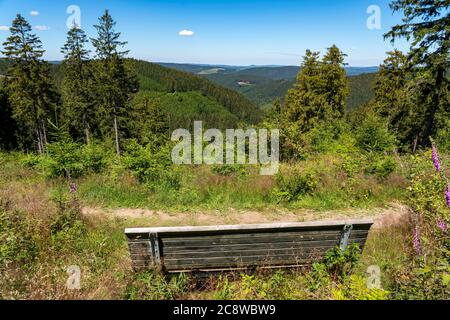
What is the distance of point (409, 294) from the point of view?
130 inches

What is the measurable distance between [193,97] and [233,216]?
16112cm

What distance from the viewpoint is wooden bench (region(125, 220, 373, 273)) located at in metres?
4.04

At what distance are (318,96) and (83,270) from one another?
27946 mm

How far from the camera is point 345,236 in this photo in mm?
4301

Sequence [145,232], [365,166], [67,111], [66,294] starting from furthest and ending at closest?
1. [67,111]
2. [365,166]
3. [145,232]
4. [66,294]

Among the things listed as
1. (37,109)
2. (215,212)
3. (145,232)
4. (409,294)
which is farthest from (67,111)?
(409,294)

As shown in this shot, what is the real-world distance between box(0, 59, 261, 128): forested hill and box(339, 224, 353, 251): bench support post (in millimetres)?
135211

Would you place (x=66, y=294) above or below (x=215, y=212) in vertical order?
above

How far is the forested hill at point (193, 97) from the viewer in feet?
489

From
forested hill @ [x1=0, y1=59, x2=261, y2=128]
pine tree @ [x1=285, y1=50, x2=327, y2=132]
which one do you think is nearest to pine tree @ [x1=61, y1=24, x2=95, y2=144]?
pine tree @ [x1=285, y1=50, x2=327, y2=132]

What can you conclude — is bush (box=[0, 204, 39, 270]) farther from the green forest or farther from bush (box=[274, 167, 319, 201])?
bush (box=[274, 167, 319, 201])

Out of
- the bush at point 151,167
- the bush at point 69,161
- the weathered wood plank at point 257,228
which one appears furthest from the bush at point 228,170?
the weathered wood plank at point 257,228

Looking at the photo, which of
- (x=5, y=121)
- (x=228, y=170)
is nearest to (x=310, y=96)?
(x=228, y=170)
